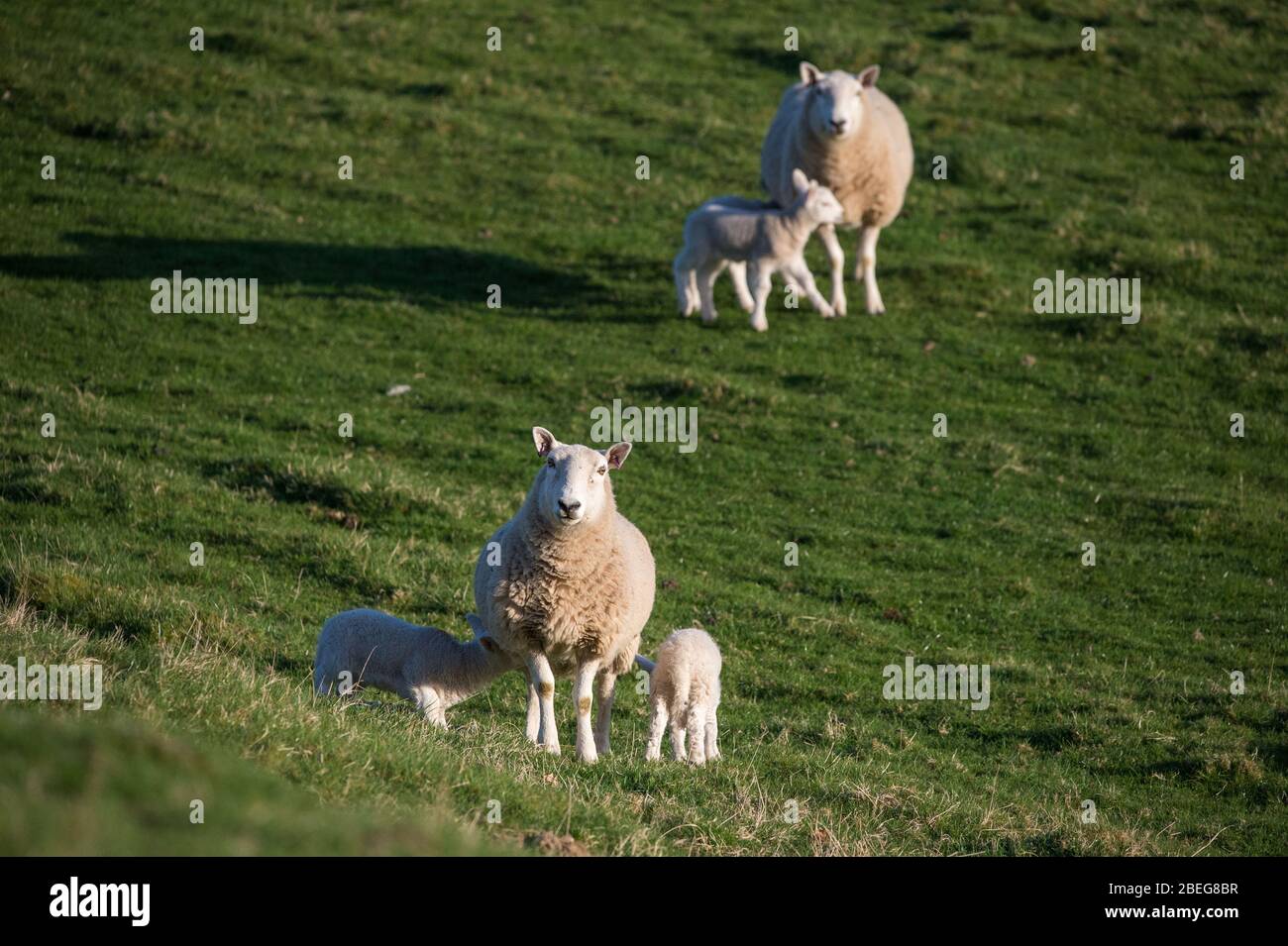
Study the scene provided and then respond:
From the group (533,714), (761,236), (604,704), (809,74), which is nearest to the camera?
(533,714)

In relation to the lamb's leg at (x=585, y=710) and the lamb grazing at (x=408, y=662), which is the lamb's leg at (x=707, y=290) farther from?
the lamb's leg at (x=585, y=710)

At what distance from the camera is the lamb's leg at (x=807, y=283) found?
760 inches

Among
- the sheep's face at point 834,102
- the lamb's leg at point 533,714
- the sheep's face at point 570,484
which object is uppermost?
the sheep's face at point 834,102

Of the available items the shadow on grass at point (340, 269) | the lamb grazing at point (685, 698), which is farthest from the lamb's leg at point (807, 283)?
the lamb grazing at point (685, 698)

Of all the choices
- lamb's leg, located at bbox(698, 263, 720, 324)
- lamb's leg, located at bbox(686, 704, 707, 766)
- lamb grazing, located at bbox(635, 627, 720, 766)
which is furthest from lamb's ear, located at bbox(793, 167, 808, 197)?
lamb's leg, located at bbox(686, 704, 707, 766)

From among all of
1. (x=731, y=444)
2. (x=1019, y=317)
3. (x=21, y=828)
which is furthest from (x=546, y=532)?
(x=1019, y=317)

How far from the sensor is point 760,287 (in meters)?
19.5

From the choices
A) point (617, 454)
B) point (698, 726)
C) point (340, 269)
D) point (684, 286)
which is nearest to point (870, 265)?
point (684, 286)

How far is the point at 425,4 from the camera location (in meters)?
31.2

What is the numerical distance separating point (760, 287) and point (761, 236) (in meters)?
0.79

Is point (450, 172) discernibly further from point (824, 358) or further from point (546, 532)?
point (546, 532)

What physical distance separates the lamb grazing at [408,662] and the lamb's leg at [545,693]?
454 millimetres

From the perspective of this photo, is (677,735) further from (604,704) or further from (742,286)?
(742,286)

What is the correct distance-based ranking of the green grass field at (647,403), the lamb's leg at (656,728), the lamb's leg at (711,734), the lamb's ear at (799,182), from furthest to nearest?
1. the lamb's ear at (799,182)
2. the lamb's leg at (711,734)
3. the lamb's leg at (656,728)
4. the green grass field at (647,403)
